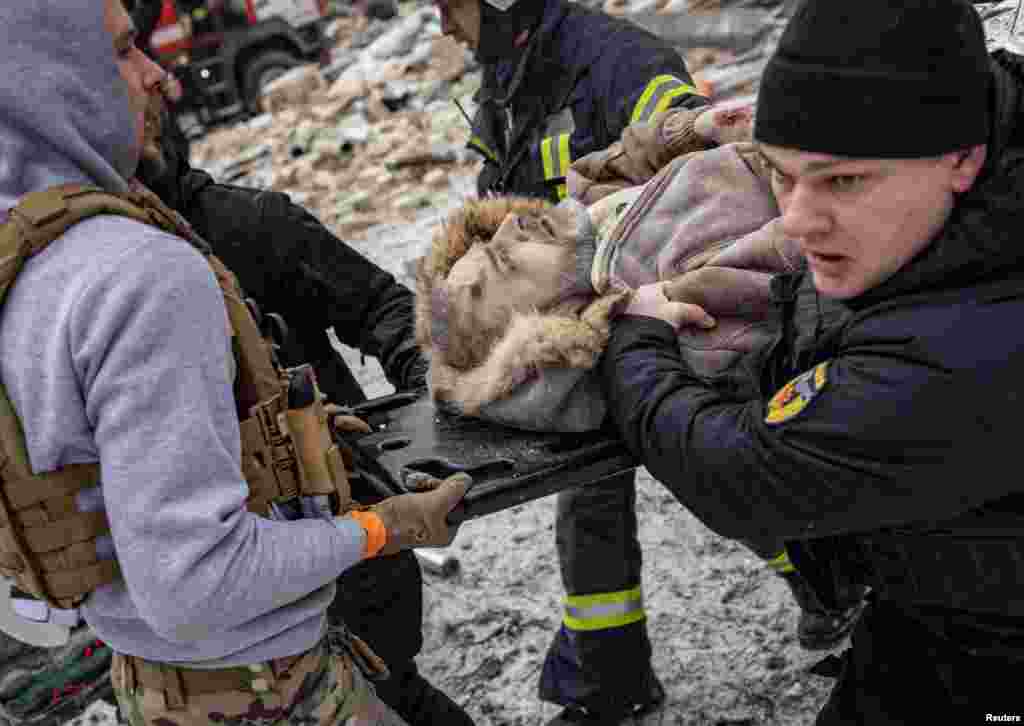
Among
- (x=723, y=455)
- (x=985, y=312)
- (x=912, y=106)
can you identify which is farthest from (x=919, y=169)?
(x=723, y=455)

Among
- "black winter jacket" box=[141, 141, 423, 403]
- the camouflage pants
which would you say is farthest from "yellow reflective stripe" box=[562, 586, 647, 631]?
the camouflage pants

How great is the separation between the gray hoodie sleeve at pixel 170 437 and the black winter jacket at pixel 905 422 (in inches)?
26.4

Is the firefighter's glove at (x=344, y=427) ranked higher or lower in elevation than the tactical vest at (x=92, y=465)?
lower

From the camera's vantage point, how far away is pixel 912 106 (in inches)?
50.7

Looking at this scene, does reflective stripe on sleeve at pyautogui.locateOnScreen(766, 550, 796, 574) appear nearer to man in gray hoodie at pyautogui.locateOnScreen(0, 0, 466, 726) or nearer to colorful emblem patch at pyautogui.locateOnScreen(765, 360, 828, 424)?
colorful emblem patch at pyautogui.locateOnScreen(765, 360, 828, 424)

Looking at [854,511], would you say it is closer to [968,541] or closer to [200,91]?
[968,541]

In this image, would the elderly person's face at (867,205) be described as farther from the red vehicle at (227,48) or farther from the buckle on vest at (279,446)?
the red vehicle at (227,48)

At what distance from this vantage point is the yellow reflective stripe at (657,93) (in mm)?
2668

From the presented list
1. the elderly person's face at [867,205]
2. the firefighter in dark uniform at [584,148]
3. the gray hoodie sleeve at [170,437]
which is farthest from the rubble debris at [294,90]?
the elderly person's face at [867,205]

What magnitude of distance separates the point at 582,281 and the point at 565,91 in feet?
4.47

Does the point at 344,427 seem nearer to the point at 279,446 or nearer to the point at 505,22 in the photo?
the point at 279,446

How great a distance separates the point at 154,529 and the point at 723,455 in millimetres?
853

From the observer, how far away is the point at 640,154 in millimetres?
2225

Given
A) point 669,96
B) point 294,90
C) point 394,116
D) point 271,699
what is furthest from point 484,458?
point 294,90
